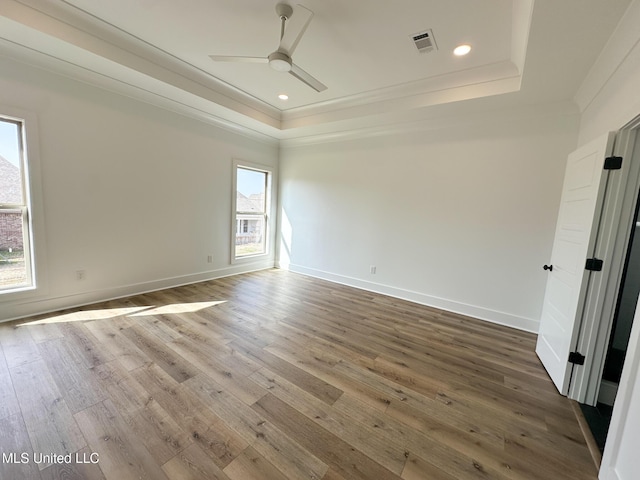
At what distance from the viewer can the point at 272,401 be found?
1805 mm

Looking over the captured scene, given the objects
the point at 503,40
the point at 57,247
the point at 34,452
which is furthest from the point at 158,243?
the point at 503,40

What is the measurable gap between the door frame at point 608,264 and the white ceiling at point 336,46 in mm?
870

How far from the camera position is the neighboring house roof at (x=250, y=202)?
16.3 ft

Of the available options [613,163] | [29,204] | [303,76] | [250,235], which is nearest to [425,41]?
[303,76]

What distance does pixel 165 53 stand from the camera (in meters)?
2.81

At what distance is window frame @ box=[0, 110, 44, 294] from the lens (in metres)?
2.66

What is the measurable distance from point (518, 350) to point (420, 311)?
1.13 meters

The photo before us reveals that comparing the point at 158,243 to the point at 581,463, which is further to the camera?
the point at 158,243

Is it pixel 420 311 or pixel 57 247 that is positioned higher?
pixel 57 247

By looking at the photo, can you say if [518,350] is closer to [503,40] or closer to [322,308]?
[322,308]

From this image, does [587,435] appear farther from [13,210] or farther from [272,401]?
[13,210]

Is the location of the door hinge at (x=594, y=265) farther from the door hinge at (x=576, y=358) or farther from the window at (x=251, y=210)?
the window at (x=251, y=210)

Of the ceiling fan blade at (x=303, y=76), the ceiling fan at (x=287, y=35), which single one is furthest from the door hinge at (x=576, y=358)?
the ceiling fan at (x=287, y=35)

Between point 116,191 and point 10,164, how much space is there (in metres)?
0.90
